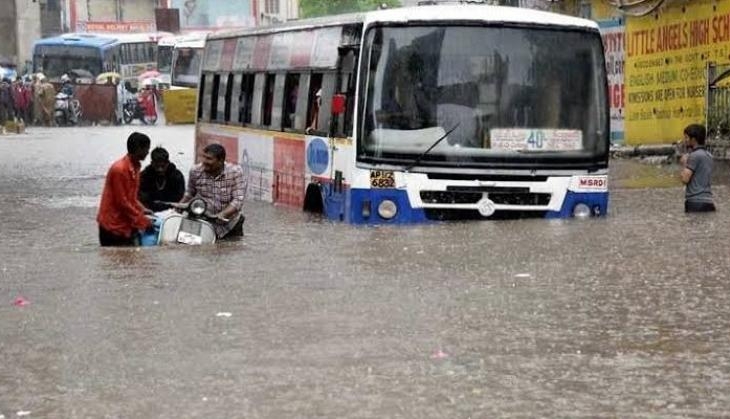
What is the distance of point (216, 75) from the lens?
83.4ft

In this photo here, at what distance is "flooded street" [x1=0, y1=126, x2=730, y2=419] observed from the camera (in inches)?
322

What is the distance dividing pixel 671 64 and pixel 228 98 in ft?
35.2

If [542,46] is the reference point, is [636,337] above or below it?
below

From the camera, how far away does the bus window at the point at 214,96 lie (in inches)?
992

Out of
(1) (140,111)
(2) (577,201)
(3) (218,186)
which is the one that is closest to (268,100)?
(2) (577,201)

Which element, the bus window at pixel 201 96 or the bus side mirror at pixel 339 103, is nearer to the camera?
the bus side mirror at pixel 339 103

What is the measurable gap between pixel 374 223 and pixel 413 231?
79cm

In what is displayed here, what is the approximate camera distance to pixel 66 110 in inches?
2534

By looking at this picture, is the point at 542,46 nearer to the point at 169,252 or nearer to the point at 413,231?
the point at 413,231

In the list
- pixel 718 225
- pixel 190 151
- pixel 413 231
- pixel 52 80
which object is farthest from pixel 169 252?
pixel 52 80

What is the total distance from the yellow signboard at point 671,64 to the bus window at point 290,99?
10816 millimetres

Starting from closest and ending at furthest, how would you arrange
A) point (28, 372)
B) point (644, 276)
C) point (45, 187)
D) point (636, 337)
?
1. point (28, 372)
2. point (636, 337)
3. point (644, 276)
4. point (45, 187)

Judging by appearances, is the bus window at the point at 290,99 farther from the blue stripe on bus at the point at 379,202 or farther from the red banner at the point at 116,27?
the red banner at the point at 116,27

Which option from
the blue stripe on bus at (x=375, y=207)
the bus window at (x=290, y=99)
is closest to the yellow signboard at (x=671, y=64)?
the bus window at (x=290, y=99)
